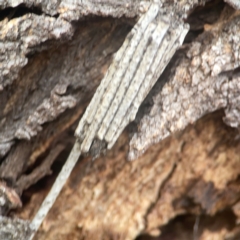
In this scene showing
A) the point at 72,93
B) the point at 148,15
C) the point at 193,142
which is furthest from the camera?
the point at 193,142

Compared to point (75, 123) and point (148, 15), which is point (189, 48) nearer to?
point (148, 15)

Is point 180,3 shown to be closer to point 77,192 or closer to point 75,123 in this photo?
point 75,123

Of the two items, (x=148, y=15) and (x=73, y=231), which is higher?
(x=148, y=15)

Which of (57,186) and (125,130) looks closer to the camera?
(57,186)

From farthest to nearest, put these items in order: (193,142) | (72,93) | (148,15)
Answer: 1. (193,142)
2. (72,93)
3. (148,15)

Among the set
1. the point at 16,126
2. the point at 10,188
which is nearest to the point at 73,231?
the point at 10,188

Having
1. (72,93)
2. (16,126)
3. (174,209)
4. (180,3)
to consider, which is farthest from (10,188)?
(180,3)

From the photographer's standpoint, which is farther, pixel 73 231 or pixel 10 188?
pixel 73 231

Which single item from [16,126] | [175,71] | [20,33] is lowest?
[175,71]
